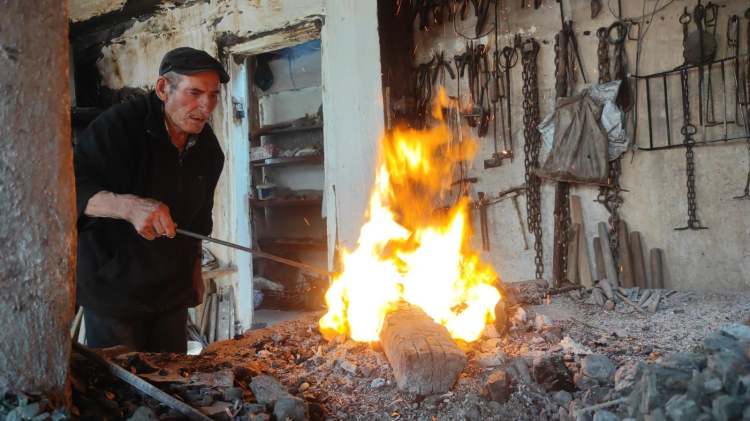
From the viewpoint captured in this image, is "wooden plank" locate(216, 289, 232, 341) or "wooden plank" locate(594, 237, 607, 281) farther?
"wooden plank" locate(216, 289, 232, 341)

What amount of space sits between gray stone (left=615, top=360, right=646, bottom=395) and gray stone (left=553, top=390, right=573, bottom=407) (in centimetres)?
23

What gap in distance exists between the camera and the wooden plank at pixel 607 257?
4980 millimetres

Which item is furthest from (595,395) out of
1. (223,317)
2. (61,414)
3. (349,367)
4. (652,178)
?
(223,317)

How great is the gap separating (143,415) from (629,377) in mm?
1920

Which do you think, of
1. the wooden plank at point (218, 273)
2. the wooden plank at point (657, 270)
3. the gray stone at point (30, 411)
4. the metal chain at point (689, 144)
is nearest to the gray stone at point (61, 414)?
the gray stone at point (30, 411)

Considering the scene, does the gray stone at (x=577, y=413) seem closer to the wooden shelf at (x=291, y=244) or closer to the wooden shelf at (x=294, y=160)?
the wooden shelf at (x=294, y=160)

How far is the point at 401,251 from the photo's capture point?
5.07 meters

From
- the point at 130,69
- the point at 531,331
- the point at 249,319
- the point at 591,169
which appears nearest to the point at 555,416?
the point at 531,331

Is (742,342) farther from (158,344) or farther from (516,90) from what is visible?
(516,90)

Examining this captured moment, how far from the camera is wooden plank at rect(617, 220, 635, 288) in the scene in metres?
4.95

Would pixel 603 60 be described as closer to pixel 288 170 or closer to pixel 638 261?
pixel 638 261

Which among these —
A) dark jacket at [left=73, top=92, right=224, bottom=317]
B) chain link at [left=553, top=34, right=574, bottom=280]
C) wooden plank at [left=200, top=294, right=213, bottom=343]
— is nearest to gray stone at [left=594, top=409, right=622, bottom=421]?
dark jacket at [left=73, top=92, right=224, bottom=317]

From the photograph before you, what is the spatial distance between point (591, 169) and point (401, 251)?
2.08 metres

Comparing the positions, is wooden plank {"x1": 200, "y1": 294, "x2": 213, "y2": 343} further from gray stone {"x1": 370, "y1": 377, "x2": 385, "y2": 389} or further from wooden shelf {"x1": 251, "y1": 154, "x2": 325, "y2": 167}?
gray stone {"x1": 370, "y1": 377, "x2": 385, "y2": 389}
